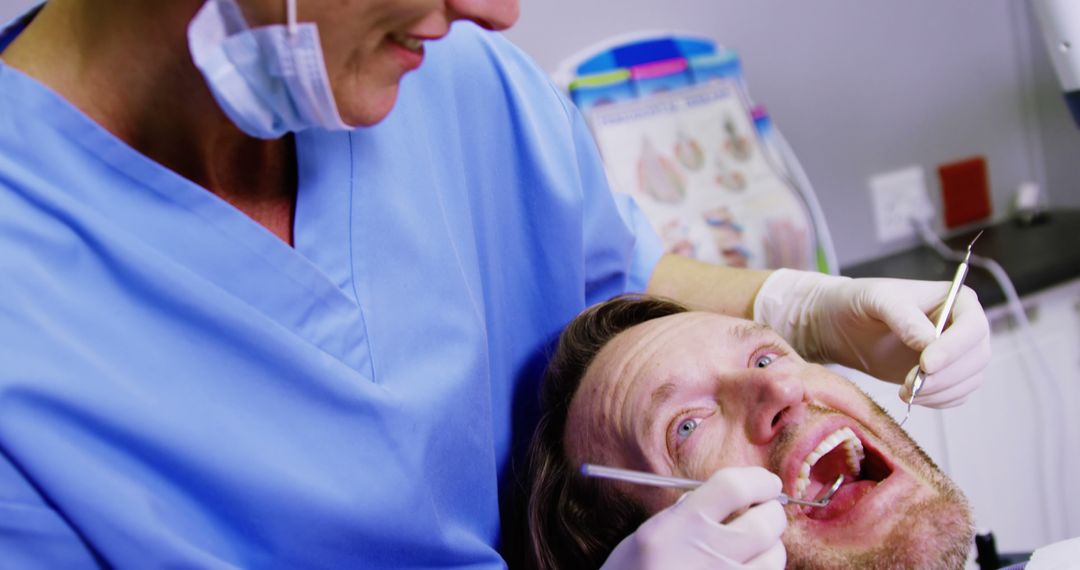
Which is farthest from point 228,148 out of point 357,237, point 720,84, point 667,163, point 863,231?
point 863,231

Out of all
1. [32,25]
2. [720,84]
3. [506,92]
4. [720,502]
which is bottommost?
[720,502]

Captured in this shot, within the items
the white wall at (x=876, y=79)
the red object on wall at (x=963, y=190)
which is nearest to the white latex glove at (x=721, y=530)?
the white wall at (x=876, y=79)

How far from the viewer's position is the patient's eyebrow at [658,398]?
109 cm

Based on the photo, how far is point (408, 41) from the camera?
0.82 m

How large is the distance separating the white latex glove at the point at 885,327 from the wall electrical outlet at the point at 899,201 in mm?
927

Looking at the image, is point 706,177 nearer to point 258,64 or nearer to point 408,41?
point 408,41

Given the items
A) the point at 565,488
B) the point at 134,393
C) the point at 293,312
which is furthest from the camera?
the point at 565,488

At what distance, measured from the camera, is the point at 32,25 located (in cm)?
85

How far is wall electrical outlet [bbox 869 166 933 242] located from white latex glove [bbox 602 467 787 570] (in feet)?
4.78

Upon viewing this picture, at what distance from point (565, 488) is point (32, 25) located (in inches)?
29.0

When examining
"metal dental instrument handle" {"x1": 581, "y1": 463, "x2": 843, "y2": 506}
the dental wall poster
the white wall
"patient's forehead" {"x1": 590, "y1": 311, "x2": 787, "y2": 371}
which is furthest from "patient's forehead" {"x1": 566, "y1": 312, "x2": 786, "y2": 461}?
the white wall

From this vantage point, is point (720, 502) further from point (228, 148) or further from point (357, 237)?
point (228, 148)

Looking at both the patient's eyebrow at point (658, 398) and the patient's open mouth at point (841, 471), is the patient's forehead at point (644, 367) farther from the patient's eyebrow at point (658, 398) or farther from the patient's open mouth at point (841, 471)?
the patient's open mouth at point (841, 471)

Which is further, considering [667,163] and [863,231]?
[863,231]
